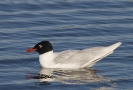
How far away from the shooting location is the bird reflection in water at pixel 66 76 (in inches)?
709

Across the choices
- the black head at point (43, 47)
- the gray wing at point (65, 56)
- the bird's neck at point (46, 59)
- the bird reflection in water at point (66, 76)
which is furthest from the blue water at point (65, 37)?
the black head at point (43, 47)

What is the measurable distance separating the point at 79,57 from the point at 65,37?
310 cm

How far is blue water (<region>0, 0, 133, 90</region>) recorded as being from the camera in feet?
58.3

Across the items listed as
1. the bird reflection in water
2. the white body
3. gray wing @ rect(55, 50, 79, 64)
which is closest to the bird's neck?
the white body

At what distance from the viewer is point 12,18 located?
2438 cm

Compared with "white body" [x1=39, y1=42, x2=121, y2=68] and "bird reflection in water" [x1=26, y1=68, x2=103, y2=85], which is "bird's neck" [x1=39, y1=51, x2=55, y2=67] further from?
"bird reflection in water" [x1=26, y1=68, x2=103, y2=85]

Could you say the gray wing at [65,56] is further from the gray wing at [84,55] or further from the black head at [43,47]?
the black head at [43,47]

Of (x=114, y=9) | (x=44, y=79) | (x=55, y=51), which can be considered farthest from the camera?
(x=114, y=9)

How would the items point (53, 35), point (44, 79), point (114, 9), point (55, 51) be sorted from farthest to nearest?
point (114, 9)
point (53, 35)
point (55, 51)
point (44, 79)

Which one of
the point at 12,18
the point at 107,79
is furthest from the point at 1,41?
the point at 107,79

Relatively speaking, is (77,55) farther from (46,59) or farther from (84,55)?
(46,59)

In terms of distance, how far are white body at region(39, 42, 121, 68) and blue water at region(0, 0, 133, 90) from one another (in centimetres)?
22

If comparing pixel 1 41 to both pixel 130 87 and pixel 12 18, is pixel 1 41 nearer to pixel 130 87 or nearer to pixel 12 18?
pixel 12 18

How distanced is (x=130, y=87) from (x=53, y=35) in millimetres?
5982
